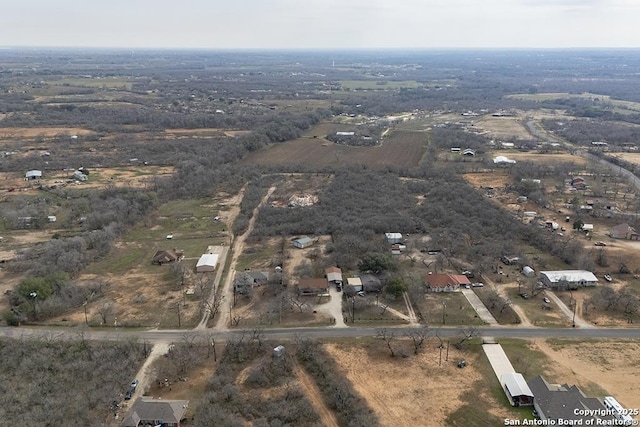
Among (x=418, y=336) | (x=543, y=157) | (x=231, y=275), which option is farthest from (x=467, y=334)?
(x=543, y=157)

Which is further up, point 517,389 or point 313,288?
point 517,389

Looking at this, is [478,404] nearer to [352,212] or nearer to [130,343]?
[130,343]

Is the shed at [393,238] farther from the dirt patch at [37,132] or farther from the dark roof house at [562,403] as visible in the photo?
the dirt patch at [37,132]

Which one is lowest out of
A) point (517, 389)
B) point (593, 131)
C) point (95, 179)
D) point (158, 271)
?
point (158, 271)

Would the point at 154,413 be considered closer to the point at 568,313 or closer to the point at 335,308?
the point at 335,308

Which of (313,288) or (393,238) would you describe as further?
(393,238)

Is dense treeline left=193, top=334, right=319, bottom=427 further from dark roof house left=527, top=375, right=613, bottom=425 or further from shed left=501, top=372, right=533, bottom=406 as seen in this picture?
dark roof house left=527, top=375, right=613, bottom=425

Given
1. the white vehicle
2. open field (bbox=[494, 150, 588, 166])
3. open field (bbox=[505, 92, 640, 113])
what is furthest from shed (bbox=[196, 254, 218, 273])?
open field (bbox=[505, 92, 640, 113])
